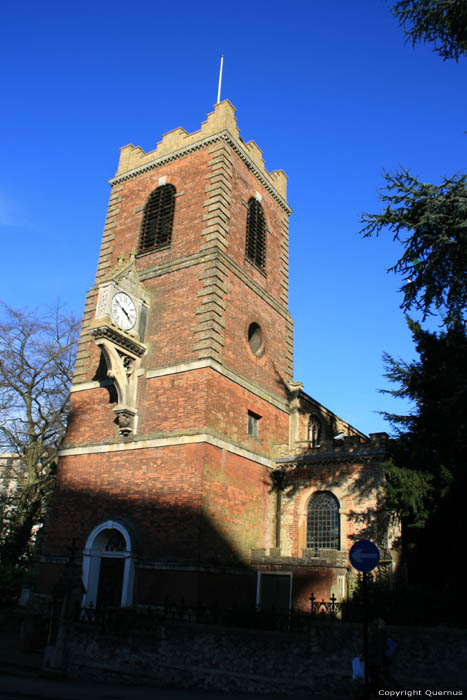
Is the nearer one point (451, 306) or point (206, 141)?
point (451, 306)

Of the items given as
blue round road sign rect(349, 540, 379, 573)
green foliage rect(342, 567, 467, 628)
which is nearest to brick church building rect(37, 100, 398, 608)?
green foliage rect(342, 567, 467, 628)

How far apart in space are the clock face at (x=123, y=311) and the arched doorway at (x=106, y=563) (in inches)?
274

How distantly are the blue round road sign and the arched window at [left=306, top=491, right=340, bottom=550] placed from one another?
401 inches

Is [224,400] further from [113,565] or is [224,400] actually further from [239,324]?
[113,565]

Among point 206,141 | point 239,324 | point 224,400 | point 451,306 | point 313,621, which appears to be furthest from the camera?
point 206,141

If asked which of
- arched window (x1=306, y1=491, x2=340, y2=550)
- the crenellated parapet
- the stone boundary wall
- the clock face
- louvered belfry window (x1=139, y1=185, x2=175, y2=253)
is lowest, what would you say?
the stone boundary wall

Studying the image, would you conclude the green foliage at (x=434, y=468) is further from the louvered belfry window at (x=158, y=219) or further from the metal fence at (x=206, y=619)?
the louvered belfry window at (x=158, y=219)

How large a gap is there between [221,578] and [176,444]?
4.48 meters

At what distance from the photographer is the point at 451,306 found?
15938mm

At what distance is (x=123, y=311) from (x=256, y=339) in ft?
20.3

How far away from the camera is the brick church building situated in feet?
58.6

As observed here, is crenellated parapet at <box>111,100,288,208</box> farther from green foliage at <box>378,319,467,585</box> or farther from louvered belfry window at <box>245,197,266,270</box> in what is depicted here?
green foliage at <box>378,319,467,585</box>

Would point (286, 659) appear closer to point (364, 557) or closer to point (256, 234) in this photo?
point (364, 557)

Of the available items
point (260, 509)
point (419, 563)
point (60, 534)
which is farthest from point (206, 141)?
point (419, 563)
